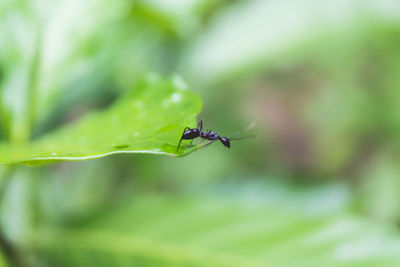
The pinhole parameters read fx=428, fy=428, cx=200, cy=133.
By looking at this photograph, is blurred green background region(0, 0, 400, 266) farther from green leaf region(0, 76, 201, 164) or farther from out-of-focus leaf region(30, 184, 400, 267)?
green leaf region(0, 76, 201, 164)

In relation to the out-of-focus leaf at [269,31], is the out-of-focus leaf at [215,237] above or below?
below

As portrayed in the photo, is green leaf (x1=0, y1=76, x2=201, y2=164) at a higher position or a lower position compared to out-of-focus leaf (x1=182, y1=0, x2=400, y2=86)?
lower

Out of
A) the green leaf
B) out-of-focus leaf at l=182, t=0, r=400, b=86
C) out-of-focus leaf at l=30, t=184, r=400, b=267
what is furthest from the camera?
out-of-focus leaf at l=182, t=0, r=400, b=86

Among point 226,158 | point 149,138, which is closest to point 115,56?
point 149,138

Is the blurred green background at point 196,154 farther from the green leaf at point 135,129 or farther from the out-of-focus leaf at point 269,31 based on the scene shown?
the green leaf at point 135,129

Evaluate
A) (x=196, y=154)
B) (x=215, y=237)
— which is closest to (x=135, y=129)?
(x=215, y=237)

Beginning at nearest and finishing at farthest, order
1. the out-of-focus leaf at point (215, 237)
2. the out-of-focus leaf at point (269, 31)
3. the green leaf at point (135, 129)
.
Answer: the green leaf at point (135, 129) < the out-of-focus leaf at point (215, 237) < the out-of-focus leaf at point (269, 31)

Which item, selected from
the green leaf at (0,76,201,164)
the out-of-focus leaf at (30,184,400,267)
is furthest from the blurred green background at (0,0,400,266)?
the green leaf at (0,76,201,164)

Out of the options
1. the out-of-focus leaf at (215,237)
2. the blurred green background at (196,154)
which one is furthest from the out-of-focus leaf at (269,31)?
the out-of-focus leaf at (215,237)

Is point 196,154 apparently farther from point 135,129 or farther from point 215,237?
point 135,129
